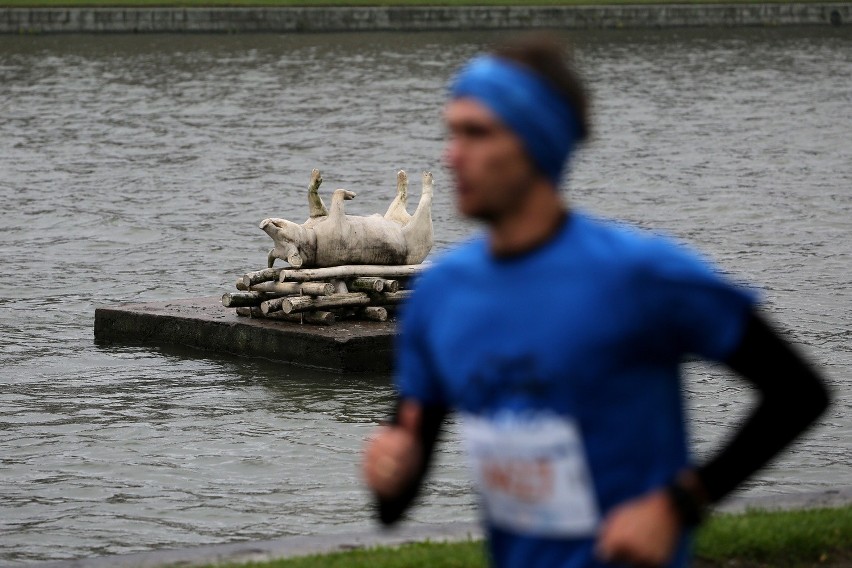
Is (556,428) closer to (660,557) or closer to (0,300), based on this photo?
(660,557)

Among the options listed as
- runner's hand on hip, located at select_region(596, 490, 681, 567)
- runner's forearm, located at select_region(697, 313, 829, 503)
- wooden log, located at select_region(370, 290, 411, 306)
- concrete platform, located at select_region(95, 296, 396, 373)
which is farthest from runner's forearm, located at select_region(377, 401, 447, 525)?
wooden log, located at select_region(370, 290, 411, 306)

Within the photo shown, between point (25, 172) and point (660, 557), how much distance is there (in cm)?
2905

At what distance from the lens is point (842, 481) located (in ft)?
35.9

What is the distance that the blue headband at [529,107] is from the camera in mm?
3125

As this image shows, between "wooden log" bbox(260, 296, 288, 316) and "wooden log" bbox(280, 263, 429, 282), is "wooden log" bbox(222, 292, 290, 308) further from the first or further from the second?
"wooden log" bbox(280, 263, 429, 282)

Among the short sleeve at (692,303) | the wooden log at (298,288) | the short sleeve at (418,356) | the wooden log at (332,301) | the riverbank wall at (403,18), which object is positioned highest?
the short sleeve at (692,303)

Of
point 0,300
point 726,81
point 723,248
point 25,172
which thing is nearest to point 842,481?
point 0,300

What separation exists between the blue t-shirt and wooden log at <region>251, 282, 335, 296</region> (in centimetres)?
1091

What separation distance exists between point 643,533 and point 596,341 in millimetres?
341

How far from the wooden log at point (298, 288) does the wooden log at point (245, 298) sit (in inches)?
3.2

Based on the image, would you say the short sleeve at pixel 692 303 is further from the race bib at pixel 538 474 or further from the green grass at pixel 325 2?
the green grass at pixel 325 2

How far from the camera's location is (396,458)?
11.0 ft

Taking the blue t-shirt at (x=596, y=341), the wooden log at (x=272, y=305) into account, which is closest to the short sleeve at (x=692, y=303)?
the blue t-shirt at (x=596, y=341)

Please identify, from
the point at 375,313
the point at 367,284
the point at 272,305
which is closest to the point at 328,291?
the point at 367,284
